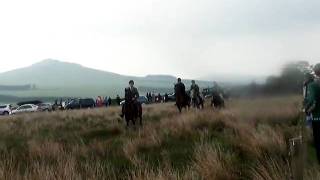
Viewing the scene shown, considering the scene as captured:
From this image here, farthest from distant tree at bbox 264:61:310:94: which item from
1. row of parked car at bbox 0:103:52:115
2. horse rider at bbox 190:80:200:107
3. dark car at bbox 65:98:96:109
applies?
dark car at bbox 65:98:96:109

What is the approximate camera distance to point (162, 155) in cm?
1302

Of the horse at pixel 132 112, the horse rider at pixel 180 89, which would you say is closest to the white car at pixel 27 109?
the horse rider at pixel 180 89

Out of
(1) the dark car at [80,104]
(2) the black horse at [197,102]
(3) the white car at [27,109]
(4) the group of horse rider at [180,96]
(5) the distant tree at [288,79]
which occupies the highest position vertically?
(5) the distant tree at [288,79]

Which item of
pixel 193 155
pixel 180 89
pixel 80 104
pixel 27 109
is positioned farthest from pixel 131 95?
pixel 27 109

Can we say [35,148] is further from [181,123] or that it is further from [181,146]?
[181,123]

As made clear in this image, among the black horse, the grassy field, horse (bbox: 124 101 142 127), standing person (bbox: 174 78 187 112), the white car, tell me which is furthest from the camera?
the white car

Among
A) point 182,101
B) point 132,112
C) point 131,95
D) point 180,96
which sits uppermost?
point 131,95

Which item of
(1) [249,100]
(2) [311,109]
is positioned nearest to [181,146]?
(2) [311,109]

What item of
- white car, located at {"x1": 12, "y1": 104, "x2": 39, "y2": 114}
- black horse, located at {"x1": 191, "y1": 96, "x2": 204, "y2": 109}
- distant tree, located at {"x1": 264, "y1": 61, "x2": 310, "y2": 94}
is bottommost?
white car, located at {"x1": 12, "y1": 104, "x2": 39, "y2": 114}

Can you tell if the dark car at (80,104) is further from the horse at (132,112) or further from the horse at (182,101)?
the horse at (132,112)

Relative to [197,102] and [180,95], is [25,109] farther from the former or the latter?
[180,95]

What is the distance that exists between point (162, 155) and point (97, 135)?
7648mm

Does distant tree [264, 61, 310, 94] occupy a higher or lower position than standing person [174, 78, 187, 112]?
higher

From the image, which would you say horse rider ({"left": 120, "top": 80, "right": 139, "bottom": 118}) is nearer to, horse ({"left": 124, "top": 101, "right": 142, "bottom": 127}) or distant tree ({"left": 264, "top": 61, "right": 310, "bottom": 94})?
horse ({"left": 124, "top": 101, "right": 142, "bottom": 127})
